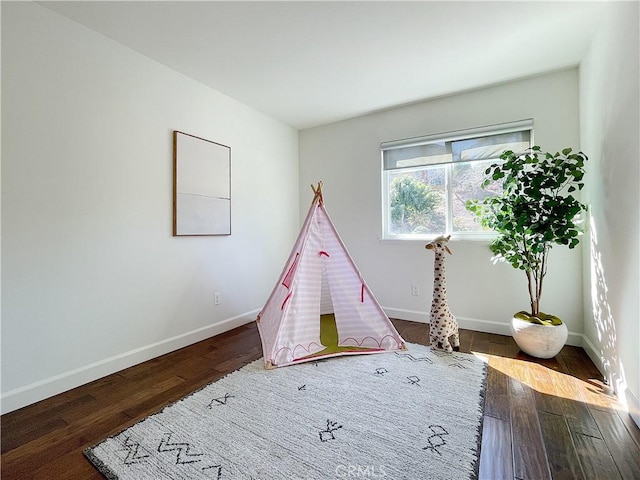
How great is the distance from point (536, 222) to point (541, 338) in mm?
827

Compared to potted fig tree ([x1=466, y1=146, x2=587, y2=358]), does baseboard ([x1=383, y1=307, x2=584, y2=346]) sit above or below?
below

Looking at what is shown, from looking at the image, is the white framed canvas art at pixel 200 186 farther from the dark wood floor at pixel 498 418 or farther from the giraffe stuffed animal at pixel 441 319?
the giraffe stuffed animal at pixel 441 319

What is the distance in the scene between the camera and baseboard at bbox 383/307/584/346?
243 centimetres

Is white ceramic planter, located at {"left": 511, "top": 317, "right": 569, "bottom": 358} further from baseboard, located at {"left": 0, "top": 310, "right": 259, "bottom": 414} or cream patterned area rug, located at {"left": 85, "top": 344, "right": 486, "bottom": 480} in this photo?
baseboard, located at {"left": 0, "top": 310, "right": 259, "bottom": 414}

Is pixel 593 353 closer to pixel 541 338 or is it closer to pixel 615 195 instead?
pixel 541 338

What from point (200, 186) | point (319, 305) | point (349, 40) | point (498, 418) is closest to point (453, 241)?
point (319, 305)

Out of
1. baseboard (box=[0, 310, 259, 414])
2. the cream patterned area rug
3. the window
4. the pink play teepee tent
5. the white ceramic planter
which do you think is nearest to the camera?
the cream patterned area rug

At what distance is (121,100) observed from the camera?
210cm

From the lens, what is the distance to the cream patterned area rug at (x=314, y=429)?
46.2 inches

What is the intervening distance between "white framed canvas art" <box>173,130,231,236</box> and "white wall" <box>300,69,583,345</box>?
1227 mm

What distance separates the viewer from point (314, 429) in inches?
55.4

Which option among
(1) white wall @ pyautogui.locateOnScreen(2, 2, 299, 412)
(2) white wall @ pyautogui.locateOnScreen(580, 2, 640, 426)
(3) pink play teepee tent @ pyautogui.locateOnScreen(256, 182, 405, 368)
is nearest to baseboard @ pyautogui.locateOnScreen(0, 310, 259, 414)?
(1) white wall @ pyautogui.locateOnScreen(2, 2, 299, 412)

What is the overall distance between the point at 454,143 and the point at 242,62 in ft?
6.67

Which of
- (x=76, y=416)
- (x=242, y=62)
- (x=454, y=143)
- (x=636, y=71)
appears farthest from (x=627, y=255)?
(x=76, y=416)
